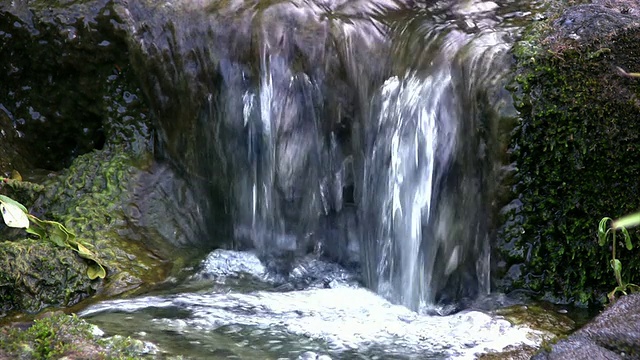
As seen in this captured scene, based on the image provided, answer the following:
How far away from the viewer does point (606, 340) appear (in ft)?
9.23

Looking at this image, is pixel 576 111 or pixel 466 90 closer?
pixel 576 111

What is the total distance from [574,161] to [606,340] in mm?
1406

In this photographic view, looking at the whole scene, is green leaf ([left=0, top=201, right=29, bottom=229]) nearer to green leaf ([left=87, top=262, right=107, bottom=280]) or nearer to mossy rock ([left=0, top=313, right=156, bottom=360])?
mossy rock ([left=0, top=313, right=156, bottom=360])

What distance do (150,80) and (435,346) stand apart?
2.69m

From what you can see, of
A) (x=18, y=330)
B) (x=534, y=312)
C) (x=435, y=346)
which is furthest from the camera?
(x=534, y=312)

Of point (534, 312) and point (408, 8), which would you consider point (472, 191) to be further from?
point (408, 8)

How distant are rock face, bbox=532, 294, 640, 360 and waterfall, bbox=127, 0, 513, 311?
129cm

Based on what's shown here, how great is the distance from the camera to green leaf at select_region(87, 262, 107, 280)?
4.15m

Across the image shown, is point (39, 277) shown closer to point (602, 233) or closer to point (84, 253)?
point (84, 253)

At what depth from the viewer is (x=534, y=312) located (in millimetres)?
3891

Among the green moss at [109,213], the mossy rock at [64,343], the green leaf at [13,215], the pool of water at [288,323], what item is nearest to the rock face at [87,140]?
the green moss at [109,213]

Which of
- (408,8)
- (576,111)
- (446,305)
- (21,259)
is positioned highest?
(408,8)

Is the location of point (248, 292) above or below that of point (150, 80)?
below

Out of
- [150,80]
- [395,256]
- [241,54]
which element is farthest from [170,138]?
[395,256]
